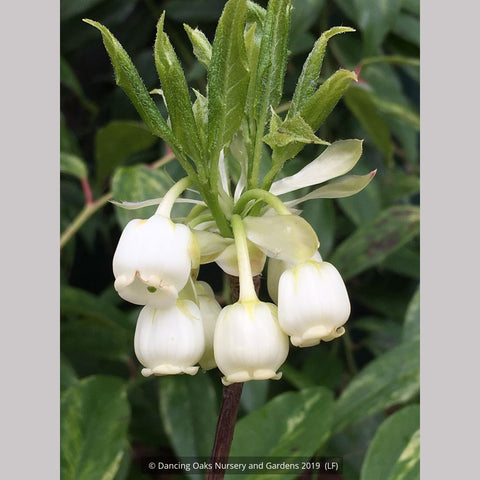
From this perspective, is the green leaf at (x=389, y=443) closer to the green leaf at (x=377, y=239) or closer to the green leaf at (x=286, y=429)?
the green leaf at (x=286, y=429)

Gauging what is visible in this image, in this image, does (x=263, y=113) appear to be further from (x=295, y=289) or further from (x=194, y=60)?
(x=194, y=60)

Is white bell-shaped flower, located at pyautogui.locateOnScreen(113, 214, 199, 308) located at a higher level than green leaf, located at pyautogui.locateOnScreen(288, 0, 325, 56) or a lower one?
lower

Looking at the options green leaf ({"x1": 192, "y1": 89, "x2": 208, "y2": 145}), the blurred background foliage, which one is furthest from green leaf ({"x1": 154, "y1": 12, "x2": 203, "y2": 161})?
the blurred background foliage

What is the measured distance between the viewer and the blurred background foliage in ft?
2.13

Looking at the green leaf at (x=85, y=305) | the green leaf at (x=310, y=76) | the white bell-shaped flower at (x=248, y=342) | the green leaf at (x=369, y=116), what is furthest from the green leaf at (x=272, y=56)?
the green leaf at (x=85, y=305)

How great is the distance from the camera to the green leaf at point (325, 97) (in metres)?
0.44

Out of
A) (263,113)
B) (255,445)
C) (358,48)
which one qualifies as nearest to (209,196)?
(263,113)

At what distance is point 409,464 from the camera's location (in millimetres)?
604

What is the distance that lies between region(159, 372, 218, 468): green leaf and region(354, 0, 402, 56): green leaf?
0.34m

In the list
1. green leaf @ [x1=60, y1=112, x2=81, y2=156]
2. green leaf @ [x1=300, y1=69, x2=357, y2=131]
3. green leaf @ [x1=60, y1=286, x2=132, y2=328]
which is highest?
green leaf @ [x1=300, y1=69, x2=357, y2=131]

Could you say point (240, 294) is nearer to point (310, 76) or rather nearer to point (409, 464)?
point (310, 76)

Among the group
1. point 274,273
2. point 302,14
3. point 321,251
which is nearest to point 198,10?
point 302,14

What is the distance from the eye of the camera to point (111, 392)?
0.67 metres

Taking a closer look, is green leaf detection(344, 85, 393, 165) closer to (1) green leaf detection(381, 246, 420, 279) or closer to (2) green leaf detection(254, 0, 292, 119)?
(1) green leaf detection(381, 246, 420, 279)
